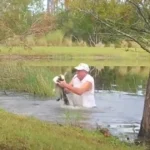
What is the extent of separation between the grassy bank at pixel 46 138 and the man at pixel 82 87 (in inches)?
186

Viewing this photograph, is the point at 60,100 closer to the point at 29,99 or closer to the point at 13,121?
the point at 29,99

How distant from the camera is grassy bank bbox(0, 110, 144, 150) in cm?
798

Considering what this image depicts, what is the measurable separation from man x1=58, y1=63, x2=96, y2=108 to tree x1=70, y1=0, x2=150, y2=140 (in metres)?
4.08

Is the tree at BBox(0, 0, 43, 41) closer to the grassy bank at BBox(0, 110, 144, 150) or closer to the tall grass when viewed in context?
the tall grass

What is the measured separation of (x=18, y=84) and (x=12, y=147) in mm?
12534

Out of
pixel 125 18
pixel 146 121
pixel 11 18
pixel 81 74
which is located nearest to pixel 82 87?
pixel 81 74

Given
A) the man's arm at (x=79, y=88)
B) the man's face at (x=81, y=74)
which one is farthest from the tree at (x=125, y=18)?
the man's face at (x=81, y=74)

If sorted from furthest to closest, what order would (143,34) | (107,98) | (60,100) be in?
(107,98), (60,100), (143,34)

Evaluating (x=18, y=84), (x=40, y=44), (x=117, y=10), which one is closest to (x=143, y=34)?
(x=117, y=10)

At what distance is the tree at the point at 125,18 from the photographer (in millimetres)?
10297

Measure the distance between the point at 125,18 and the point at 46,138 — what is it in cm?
389

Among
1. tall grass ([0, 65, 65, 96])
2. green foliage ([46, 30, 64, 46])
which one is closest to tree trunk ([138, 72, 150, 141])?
tall grass ([0, 65, 65, 96])

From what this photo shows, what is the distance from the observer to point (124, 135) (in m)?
11.5

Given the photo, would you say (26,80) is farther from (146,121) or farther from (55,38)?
(55,38)
